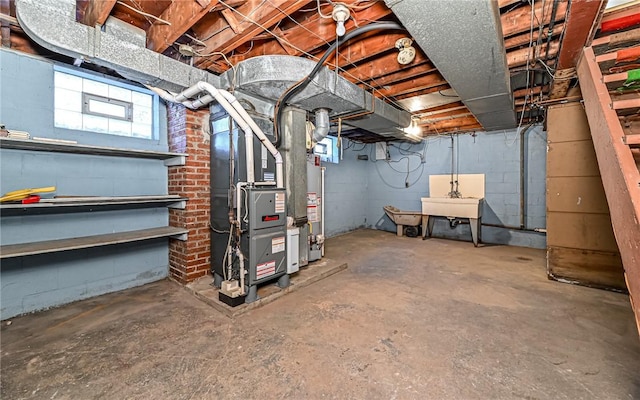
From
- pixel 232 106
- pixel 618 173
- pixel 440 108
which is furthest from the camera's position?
pixel 440 108

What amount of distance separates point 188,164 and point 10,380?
2.02 meters

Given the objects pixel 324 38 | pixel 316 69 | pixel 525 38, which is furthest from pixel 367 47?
pixel 525 38

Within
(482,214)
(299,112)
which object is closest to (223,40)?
(299,112)

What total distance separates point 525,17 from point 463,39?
55 centimetres

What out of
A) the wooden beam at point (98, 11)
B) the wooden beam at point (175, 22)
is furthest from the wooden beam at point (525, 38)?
the wooden beam at point (98, 11)

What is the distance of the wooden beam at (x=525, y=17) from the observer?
74.2 inches

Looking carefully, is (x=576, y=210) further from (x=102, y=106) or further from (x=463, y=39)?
(x=102, y=106)

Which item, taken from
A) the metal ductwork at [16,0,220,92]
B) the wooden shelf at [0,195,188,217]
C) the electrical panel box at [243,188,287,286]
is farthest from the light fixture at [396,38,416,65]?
the wooden shelf at [0,195,188,217]

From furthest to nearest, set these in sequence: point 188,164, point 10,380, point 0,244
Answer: point 188,164
point 0,244
point 10,380

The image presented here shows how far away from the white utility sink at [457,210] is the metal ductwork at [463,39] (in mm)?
2361

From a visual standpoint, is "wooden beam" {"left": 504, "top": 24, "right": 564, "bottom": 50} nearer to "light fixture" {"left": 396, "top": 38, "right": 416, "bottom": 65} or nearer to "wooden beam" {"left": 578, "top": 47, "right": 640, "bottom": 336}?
"wooden beam" {"left": 578, "top": 47, "right": 640, "bottom": 336}

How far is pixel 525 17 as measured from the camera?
2.02 metres

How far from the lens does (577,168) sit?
3.03 metres

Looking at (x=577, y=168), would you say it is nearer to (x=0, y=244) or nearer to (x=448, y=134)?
(x=448, y=134)
